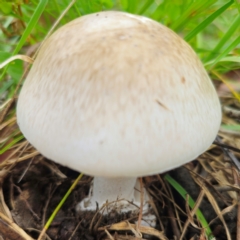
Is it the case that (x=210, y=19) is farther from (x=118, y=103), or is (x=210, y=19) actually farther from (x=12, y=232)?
(x=12, y=232)

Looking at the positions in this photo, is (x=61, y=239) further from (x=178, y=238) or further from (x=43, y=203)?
(x=178, y=238)

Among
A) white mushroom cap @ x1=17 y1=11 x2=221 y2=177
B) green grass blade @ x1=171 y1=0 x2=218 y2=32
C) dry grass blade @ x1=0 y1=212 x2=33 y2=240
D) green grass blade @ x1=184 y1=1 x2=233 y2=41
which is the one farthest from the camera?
green grass blade @ x1=171 y1=0 x2=218 y2=32

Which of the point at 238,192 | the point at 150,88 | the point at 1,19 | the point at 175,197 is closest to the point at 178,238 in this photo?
the point at 175,197

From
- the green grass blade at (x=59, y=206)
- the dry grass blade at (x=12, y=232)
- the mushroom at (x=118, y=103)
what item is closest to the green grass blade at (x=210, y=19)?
the mushroom at (x=118, y=103)

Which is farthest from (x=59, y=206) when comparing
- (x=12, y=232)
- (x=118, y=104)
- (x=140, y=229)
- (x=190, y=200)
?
(x=118, y=104)

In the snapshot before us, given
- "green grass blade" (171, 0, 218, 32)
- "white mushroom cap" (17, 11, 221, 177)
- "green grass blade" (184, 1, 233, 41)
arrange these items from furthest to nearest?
"green grass blade" (171, 0, 218, 32) → "green grass blade" (184, 1, 233, 41) → "white mushroom cap" (17, 11, 221, 177)

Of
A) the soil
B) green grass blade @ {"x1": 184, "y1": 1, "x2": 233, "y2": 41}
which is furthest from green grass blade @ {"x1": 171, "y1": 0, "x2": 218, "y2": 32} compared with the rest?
the soil

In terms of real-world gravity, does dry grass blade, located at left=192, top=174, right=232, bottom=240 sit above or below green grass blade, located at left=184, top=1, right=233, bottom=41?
below

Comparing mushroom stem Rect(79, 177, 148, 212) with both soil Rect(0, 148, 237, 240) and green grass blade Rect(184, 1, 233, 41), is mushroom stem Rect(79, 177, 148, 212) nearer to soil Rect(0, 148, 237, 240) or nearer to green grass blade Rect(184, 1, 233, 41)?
soil Rect(0, 148, 237, 240)
